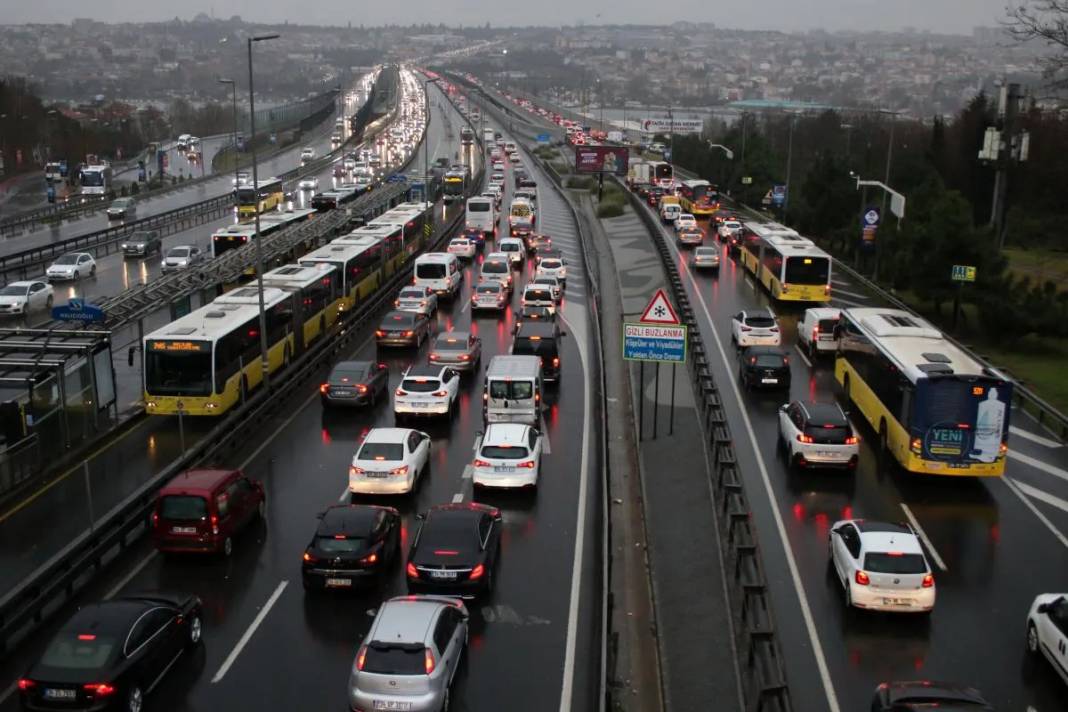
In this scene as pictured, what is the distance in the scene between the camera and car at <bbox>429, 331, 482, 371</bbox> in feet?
100

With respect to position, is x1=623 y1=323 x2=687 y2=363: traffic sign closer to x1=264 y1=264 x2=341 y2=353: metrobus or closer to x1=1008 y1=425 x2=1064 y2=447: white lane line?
x1=1008 y1=425 x2=1064 y2=447: white lane line

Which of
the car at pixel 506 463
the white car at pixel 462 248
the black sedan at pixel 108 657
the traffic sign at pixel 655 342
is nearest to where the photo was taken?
the black sedan at pixel 108 657

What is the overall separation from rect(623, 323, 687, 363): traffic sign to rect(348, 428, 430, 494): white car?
5795 millimetres

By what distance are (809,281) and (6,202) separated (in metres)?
75.6

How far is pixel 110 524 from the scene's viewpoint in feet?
58.5

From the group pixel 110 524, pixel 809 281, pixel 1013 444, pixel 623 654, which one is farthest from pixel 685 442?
pixel 809 281

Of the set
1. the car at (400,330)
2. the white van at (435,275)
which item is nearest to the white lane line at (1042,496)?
the car at (400,330)

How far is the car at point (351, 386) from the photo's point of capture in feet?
88.3

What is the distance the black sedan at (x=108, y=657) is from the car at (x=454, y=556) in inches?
143

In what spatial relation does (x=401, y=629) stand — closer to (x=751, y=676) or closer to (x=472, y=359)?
(x=751, y=676)

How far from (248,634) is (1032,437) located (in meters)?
20.1

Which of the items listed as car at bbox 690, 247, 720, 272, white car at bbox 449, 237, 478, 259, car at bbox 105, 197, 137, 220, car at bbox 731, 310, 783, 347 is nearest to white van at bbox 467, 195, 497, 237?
white car at bbox 449, 237, 478, 259

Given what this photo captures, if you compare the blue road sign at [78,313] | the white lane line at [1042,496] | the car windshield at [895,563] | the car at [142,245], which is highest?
the blue road sign at [78,313]

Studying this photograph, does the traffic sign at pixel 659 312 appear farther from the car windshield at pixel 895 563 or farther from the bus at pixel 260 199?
the bus at pixel 260 199
